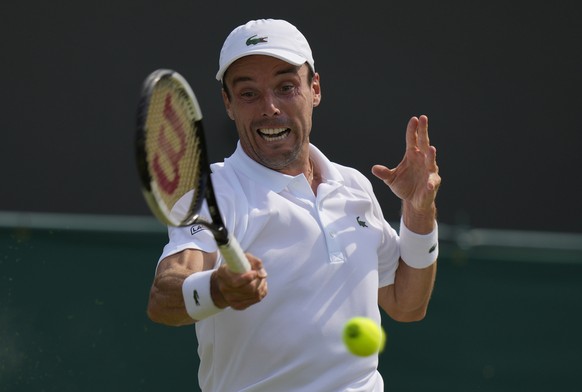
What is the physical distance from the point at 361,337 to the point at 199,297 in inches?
21.7

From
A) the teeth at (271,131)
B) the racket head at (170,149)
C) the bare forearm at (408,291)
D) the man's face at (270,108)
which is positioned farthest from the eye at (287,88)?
the bare forearm at (408,291)

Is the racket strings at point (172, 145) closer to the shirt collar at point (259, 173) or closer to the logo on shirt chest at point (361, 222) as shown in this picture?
the shirt collar at point (259, 173)

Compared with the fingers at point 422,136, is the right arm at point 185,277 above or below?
below

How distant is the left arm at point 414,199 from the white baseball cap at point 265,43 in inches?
18.2

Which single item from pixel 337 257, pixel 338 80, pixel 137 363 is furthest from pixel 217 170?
pixel 338 80

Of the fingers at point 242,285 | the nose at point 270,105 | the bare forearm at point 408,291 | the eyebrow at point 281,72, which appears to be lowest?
the bare forearm at point 408,291

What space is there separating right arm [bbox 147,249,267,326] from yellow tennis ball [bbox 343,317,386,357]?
45cm

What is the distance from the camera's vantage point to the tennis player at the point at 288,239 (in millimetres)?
3568

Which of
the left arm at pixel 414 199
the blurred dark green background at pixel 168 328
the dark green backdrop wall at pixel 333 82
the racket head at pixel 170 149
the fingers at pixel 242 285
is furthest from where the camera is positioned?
the dark green backdrop wall at pixel 333 82

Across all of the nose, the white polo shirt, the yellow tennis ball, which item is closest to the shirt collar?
the white polo shirt

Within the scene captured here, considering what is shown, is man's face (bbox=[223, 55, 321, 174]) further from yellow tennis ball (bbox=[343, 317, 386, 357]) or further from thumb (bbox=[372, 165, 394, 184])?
yellow tennis ball (bbox=[343, 317, 386, 357])

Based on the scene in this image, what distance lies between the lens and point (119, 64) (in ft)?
23.1

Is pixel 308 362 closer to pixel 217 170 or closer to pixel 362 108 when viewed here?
pixel 217 170

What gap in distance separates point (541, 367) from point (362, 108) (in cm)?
211
